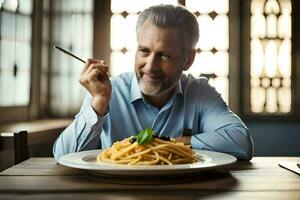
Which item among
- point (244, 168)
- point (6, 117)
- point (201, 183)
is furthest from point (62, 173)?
point (6, 117)

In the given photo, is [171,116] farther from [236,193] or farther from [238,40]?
[238,40]

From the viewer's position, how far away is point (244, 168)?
49.4 inches

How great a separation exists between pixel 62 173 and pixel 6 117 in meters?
2.04

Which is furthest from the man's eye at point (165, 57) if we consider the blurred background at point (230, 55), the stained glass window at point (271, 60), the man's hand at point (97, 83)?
the stained glass window at point (271, 60)

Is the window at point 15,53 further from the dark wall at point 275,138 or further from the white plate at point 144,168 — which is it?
the white plate at point 144,168

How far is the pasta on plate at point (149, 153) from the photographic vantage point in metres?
1.10

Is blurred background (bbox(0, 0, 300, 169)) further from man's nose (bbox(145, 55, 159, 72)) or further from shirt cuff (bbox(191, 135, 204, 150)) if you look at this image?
shirt cuff (bbox(191, 135, 204, 150))

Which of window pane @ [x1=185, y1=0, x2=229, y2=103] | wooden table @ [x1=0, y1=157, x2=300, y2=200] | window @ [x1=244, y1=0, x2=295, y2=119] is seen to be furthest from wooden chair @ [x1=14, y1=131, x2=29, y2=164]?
window @ [x1=244, y1=0, x2=295, y2=119]

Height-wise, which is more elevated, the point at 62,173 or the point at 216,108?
the point at 216,108

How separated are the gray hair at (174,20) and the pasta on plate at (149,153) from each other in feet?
2.42

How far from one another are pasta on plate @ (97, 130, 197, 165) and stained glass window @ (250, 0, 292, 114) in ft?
8.69

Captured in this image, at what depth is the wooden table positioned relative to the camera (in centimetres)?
88

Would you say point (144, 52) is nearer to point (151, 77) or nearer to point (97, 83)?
point (151, 77)

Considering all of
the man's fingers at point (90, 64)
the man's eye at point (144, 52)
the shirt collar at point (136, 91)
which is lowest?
the shirt collar at point (136, 91)
